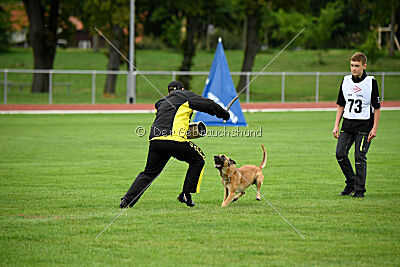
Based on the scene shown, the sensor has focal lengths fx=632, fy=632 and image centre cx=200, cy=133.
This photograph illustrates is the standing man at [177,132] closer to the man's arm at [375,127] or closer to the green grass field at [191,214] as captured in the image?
the green grass field at [191,214]

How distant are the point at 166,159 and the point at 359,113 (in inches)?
118

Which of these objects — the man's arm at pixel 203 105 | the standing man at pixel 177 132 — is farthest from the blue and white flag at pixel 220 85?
the man's arm at pixel 203 105

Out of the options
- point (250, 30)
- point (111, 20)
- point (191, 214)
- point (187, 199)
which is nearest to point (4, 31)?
point (111, 20)

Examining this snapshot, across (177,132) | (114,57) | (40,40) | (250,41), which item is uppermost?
(250,41)

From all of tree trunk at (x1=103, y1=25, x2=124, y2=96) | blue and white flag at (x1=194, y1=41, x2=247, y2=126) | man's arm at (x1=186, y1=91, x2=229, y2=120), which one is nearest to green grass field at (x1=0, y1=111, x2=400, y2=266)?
man's arm at (x1=186, y1=91, x2=229, y2=120)

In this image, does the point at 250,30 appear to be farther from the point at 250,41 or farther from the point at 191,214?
the point at 191,214

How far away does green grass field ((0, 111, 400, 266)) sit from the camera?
6.25 m

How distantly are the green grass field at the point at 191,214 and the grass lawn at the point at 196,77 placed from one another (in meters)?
24.1

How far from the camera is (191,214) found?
818 centimetres

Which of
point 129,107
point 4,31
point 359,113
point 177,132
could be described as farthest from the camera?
point 4,31

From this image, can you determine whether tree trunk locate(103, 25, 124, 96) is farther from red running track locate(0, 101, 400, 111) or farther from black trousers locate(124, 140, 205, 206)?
black trousers locate(124, 140, 205, 206)

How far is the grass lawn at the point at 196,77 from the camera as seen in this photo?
4062 centimetres

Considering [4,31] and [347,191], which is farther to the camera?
[4,31]

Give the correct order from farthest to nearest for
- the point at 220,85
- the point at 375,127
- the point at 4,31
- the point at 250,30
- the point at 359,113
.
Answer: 1. the point at 4,31
2. the point at 250,30
3. the point at 220,85
4. the point at 359,113
5. the point at 375,127
